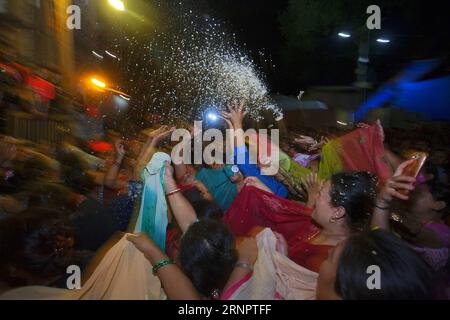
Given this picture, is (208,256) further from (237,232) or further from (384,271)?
(237,232)

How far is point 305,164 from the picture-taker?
13.8ft

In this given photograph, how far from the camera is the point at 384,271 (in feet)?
4.60

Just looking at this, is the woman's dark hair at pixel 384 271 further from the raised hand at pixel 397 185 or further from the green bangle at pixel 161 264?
the green bangle at pixel 161 264

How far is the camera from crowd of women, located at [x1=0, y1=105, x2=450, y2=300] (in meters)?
1.52

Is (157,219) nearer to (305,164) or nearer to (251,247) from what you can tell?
(251,247)

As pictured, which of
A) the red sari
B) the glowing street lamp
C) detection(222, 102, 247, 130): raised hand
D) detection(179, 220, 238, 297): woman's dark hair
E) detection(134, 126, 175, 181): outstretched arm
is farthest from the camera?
the glowing street lamp

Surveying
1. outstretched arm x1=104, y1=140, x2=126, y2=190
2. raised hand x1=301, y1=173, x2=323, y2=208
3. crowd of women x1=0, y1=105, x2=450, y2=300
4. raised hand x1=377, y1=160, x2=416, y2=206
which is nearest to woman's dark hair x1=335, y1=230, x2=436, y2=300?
crowd of women x1=0, y1=105, x2=450, y2=300

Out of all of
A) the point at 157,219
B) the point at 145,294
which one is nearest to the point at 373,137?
the point at 157,219

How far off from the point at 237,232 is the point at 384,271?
1.23 meters

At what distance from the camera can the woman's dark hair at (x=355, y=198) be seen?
2.04 meters

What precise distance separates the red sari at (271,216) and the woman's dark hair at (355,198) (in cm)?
26

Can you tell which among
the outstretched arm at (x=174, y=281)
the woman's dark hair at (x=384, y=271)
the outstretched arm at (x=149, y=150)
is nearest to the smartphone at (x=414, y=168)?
the woman's dark hair at (x=384, y=271)

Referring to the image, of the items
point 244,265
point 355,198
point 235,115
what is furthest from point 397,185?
point 235,115

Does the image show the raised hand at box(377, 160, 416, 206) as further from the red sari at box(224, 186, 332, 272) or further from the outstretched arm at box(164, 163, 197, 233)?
the outstretched arm at box(164, 163, 197, 233)
